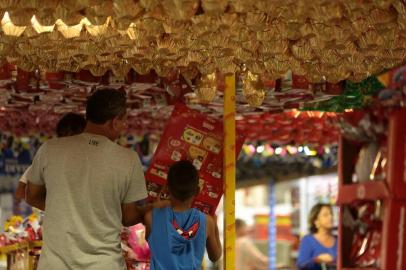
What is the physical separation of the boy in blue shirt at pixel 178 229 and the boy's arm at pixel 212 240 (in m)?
0.02

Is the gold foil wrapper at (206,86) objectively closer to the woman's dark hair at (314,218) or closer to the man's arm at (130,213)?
the man's arm at (130,213)

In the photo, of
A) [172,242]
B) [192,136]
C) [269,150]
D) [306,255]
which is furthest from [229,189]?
[269,150]

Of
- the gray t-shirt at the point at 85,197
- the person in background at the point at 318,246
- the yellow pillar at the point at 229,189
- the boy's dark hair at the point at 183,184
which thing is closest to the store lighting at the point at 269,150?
the person in background at the point at 318,246

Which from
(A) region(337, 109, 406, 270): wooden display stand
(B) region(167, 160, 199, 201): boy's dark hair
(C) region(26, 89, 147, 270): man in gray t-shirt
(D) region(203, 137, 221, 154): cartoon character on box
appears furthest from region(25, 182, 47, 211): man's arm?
(A) region(337, 109, 406, 270): wooden display stand

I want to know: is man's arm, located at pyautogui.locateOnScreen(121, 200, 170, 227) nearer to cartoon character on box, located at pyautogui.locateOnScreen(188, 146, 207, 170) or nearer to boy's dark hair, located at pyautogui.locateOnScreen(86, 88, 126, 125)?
boy's dark hair, located at pyautogui.locateOnScreen(86, 88, 126, 125)

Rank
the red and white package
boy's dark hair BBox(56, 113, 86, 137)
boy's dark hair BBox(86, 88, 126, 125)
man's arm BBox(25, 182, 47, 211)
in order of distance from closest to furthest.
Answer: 1. boy's dark hair BBox(86, 88, 126, 125)
2. man's arm BBox(25, 182, 47, 211)
3. boy's dark hair BBox(56, 113, 86, 137)
4. the red and white package

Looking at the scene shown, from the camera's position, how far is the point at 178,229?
5348 mm

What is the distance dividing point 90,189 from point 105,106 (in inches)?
16.5

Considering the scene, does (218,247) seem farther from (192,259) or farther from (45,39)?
(45,39)

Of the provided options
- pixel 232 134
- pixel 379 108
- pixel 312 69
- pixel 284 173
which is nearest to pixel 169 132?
→ pixel 232 134

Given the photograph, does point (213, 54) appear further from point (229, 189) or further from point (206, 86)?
point (229, 189)

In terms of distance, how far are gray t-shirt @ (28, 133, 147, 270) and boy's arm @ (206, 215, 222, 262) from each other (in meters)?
0.74

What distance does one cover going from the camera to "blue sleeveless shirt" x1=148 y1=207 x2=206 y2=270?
5.33 metres

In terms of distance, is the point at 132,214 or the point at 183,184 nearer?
the point at 132,214
